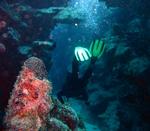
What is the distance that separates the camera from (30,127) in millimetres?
2713

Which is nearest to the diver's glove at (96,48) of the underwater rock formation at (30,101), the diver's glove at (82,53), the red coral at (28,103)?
Answer: the diver's glove at (82,53)

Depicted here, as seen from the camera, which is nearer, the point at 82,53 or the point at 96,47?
the point at 82,53

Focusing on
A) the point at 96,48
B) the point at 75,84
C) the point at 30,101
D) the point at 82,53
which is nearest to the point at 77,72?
the point at 75,84

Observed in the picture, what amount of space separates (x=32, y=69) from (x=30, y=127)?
0.68 metres

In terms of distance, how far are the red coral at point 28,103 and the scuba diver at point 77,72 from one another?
3.34 m

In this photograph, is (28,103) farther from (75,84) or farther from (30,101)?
(75,84)

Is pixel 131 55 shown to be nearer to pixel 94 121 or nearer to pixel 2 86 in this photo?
pixel 94 121

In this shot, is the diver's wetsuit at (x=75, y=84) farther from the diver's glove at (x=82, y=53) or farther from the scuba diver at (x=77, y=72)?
the diver's glove at (x=82, y=53)

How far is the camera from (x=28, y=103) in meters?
2.85

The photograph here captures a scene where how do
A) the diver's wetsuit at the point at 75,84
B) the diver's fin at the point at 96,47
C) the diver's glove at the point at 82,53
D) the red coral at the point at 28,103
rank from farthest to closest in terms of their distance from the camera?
1. the diver's wetsuit at the point at 75,84
2. the diver's fin at the point at 96,47
3. the diver's glove at the point at 82,53
4. the red coral at the point at 28,103

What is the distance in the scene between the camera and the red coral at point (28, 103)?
276cm

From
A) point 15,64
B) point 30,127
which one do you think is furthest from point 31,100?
point 15,64

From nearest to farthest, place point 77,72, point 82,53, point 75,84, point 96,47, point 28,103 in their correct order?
1. point 28,103
2. point 82,53
3. point 96,47
4. point 77,72
5. point 75,84

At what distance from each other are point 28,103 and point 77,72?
4085mm
